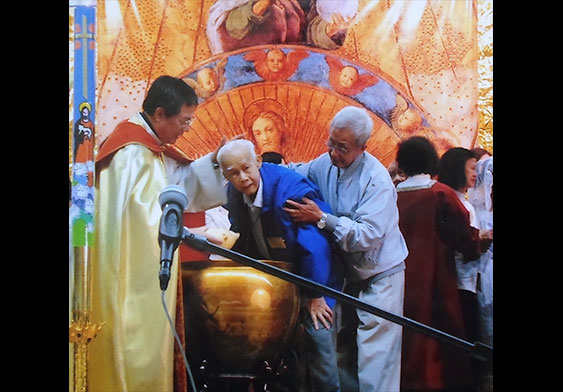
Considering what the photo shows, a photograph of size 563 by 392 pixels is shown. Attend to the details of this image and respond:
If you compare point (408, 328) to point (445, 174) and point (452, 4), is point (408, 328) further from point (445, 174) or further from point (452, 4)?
point (452, 4)

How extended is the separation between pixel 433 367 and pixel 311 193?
109cm

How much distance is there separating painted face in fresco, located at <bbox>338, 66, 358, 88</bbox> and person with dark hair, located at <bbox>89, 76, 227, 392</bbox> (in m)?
0.78

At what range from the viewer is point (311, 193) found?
3789 mm

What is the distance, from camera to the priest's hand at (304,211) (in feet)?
12.3

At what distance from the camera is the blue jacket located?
3.74 m

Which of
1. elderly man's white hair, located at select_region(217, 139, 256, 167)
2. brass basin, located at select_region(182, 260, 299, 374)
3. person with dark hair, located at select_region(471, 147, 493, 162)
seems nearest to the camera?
brass basin, located at select_region(182, 260, 299, 374)

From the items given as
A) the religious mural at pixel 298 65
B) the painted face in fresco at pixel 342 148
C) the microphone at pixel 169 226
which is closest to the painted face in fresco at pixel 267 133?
the religious mural at pixel 298 65

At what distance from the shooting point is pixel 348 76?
12.8ft

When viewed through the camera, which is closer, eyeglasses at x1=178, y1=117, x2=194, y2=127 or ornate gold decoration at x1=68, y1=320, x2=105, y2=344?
ornate gold decoration at x1=68, y1=320, x2=105, y2=344

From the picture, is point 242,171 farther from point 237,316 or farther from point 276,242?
point 237,316

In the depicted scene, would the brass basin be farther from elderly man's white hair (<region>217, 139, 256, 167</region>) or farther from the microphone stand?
elderly man's white hair (<region>217, 139, 256, 167</region>)

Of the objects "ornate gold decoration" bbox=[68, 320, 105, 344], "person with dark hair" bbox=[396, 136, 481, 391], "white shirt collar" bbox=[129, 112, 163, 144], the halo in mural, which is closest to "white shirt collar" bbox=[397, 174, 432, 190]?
"person with dark hair" bbox=[396, 136, 481, 391]

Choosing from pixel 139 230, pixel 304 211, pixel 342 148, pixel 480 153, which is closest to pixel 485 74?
pixel 480 153

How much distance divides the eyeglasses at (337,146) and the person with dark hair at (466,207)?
20.2 inches
